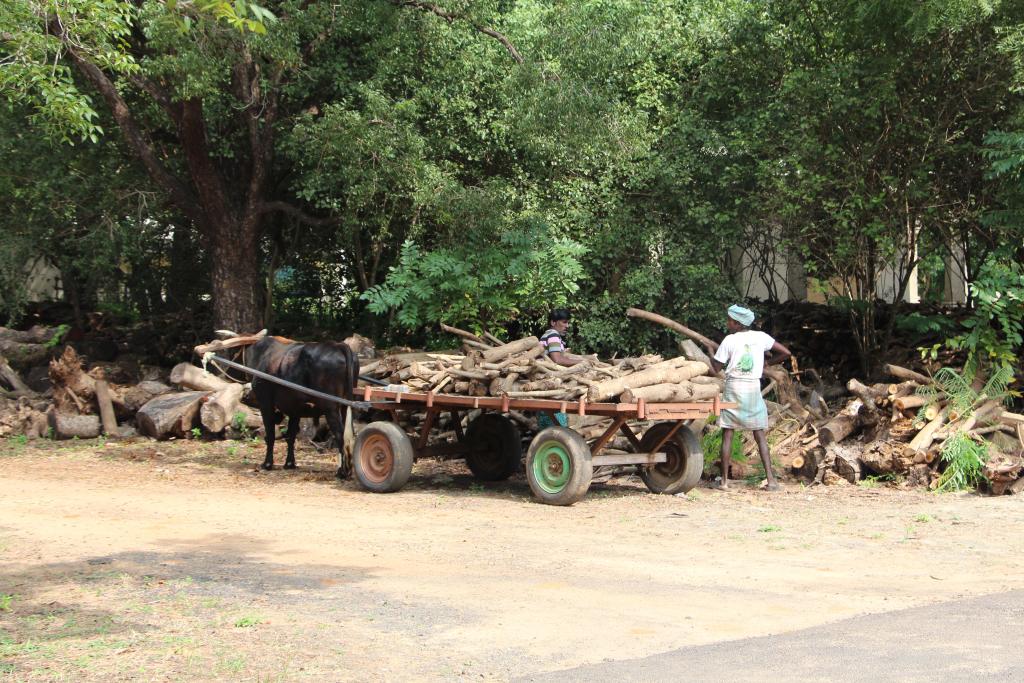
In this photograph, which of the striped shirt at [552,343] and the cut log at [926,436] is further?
the cut log at [926,436]

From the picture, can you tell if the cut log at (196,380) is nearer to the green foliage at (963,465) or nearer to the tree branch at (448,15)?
the tree branch at (448,15)

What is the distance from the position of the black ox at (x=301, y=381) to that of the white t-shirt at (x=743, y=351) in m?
4.14

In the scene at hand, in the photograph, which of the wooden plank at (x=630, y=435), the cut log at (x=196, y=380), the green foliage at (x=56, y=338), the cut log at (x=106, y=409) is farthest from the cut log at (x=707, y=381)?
the green foliage at (x=56, y=338)

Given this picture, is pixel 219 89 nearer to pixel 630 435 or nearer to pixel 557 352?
pixel 557 352

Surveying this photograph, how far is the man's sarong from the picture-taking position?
11.5 meters

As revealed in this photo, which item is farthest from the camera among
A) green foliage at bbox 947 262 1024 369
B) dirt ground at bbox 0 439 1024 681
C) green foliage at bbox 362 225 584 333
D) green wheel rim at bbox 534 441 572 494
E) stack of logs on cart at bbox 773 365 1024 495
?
green foliage at bbox 362 225 584 333

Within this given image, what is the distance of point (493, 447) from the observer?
41.5 ft

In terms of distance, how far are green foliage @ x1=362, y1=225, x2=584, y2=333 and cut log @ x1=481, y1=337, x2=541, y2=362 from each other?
4466 millimetres

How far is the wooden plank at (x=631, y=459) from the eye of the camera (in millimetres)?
10742

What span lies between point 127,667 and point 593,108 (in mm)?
11196

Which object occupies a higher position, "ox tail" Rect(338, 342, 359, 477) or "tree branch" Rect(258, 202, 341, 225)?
"tree branch" Rect(258, 202, 341, 225)

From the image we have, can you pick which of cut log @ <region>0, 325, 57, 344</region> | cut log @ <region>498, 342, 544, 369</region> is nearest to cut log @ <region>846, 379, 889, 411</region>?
cut log @ <region>498, 342, 544, 369</region>

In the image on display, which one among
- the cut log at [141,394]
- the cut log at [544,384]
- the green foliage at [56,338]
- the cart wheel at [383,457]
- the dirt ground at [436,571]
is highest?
the green foliage at [56,338]

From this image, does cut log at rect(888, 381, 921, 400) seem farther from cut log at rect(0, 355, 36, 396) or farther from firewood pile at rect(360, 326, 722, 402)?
cut log at rect(0, 355, 36, 396)
